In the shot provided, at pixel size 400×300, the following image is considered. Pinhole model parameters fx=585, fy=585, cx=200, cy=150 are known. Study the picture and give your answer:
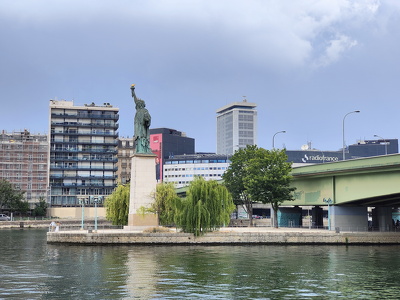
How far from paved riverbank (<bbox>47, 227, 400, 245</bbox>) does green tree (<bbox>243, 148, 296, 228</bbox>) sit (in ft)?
49.9

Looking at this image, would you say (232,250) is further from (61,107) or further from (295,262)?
(61,107)

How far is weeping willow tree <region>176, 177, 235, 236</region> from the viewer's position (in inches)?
2650

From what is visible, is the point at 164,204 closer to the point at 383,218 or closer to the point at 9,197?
the point at 383,218

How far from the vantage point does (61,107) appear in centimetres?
16662

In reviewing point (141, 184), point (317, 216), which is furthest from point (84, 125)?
point (141, 184)

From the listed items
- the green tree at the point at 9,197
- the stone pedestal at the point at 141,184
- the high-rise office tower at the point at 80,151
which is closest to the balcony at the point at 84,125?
the high-rise office tower at the point at 80,151

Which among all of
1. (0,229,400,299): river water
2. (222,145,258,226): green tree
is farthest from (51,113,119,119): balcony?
(0,229,400,299): river water

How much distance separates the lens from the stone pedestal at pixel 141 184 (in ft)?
234

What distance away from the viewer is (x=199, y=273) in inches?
1626

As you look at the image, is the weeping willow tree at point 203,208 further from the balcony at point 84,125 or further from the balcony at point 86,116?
the balcony at point 86,116

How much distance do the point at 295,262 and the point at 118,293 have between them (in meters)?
20.4

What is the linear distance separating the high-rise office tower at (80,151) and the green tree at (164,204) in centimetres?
9141

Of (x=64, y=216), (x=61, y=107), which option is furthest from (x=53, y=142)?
(x=64, y=216)

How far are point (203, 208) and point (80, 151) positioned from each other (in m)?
107
